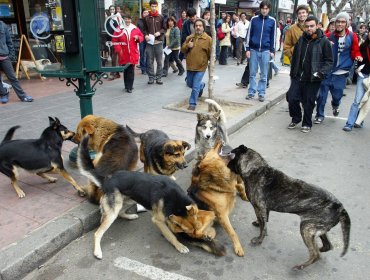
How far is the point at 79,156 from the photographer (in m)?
3.44

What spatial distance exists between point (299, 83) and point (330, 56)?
76cm

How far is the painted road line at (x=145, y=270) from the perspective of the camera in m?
2.92

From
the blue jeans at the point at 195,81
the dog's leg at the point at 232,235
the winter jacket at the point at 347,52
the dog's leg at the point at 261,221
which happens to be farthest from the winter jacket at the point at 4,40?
the winter jacket at the point at 347,52

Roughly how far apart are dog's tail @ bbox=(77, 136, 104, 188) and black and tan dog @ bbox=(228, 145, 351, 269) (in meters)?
1.38

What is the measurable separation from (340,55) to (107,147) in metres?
5.54

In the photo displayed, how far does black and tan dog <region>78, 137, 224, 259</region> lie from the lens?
3.13m

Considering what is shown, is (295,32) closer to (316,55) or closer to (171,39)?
(316,55)

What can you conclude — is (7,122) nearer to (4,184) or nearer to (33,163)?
(4,184)

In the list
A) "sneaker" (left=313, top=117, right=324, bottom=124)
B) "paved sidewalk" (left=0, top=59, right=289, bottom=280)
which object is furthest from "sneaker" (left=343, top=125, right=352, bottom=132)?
"paved sidewalk" (left=0, top=59, right=289, bottom=280)

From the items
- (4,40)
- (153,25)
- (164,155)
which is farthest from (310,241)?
(153,25)

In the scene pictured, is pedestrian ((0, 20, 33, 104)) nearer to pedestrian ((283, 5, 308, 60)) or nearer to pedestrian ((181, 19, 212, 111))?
pedestrian ((181, 19, 212, 111))

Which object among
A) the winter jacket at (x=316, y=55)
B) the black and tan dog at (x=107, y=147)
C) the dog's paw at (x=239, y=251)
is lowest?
the dog's paw at (x=239, y=251)

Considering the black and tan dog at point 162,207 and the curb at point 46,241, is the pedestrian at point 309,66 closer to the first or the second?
the black and tan dog at point 162,207

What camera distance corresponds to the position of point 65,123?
653cm
